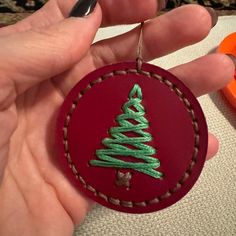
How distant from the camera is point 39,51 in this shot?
57 cm

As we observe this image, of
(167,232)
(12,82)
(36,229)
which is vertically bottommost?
(167,232)

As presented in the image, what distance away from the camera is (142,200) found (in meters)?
0.58

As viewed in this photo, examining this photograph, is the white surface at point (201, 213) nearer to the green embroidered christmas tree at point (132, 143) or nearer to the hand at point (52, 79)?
the hand at point (52, 79)

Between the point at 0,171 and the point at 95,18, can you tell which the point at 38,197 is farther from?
the point at 95,18

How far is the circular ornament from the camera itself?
57 cm

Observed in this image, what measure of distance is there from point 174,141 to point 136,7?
0.80 ft

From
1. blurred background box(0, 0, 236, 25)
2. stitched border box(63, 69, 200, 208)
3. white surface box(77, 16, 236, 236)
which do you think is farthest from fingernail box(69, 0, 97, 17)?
blurred background box(0, 0, 236, 25)

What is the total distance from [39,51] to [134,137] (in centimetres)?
20

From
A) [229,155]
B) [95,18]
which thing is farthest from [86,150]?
[229,155]

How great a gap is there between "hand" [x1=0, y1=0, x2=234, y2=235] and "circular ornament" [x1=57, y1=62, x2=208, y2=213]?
0.07 meters

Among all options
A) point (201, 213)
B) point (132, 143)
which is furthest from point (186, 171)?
point (201, 213)

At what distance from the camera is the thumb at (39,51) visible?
1.86 ft

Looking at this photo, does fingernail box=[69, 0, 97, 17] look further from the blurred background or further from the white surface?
A: the blurred background

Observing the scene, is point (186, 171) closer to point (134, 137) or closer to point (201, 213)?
point (134, 137)
